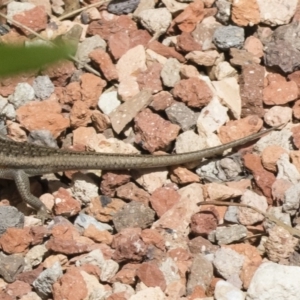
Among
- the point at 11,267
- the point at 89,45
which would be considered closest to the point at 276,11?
the point at 89,45

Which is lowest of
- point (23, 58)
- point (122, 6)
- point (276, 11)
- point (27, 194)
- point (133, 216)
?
point (27, 194)

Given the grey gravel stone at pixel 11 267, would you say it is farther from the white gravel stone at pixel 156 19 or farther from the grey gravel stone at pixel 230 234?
the white gravel stone at pixel 156 19

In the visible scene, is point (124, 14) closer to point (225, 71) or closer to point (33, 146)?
point (225, 71)

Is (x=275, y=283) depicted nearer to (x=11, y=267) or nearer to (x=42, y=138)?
(x=11, y=267)

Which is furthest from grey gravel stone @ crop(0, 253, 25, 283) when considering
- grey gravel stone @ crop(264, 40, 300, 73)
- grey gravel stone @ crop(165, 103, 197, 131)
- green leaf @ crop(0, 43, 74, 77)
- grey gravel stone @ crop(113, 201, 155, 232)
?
green leaf @ crop(0, 43, 74, 77)

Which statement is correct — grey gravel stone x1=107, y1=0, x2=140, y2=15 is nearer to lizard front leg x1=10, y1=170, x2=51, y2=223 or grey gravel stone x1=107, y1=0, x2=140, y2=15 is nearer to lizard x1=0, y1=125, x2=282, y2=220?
lizard x1=0, y1=125, x2=282, y2=220

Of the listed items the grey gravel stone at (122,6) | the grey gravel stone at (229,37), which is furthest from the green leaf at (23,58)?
the grey gravel stone at (122,6)
